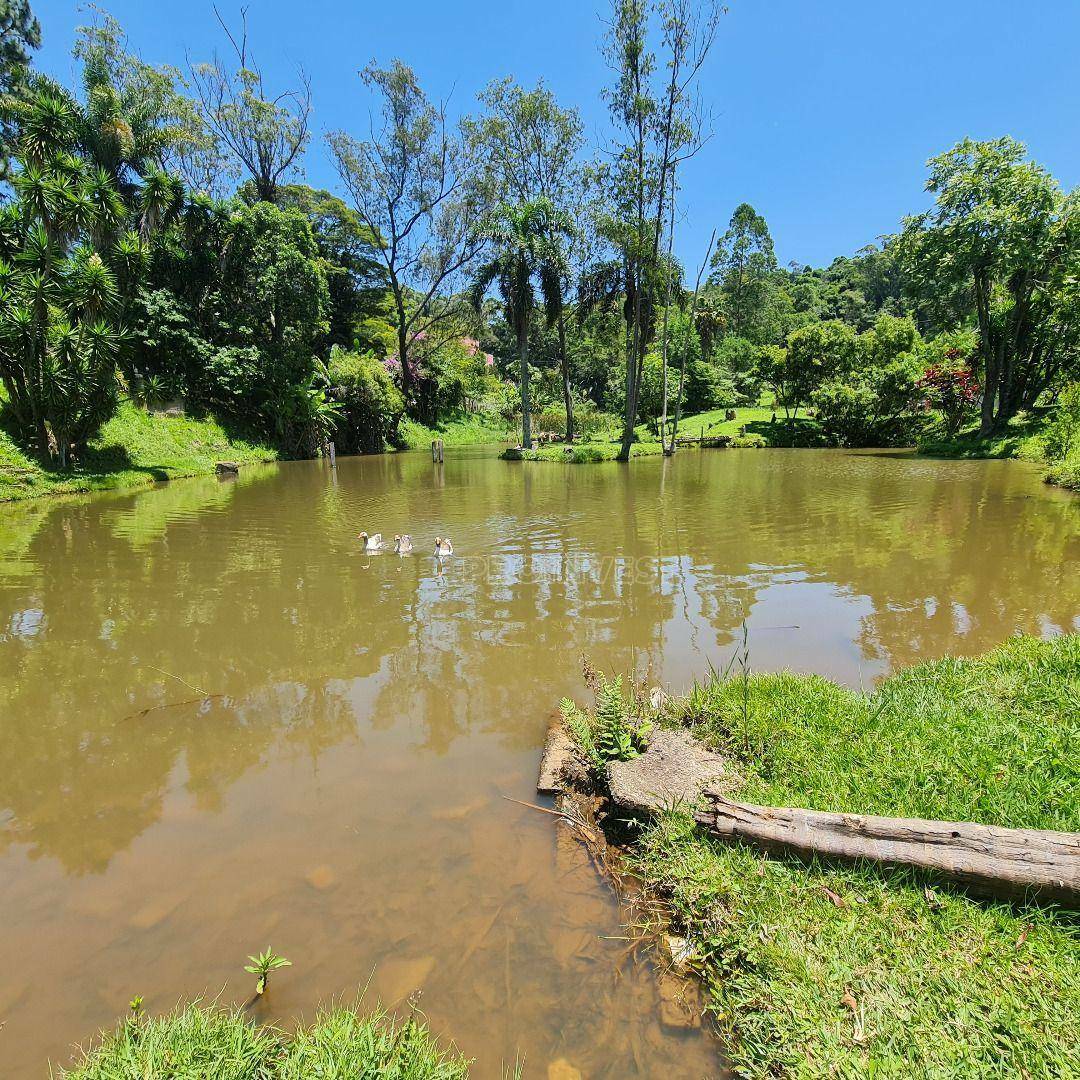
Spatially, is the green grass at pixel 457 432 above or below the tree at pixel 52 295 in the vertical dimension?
below

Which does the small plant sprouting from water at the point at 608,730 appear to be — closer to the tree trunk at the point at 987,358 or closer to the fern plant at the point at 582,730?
the fern plant at the point at 582,730

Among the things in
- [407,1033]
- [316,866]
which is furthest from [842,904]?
[316,866]

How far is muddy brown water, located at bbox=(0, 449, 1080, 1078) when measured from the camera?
7.18 ft

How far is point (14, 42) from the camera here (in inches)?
1081

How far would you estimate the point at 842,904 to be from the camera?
2293mm

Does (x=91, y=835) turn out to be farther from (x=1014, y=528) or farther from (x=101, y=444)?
(x=101, y=444)

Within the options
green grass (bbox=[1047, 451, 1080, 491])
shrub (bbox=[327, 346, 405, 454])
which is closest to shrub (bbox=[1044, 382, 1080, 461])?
green grass (bbox=[1047, 451, 1080, 491])

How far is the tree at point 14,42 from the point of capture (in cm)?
2583

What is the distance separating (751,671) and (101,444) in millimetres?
22577

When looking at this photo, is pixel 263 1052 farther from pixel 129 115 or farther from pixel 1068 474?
pixel 129 115

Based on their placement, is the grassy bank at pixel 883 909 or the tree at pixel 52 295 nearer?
the grassy bank at pixel 883 909

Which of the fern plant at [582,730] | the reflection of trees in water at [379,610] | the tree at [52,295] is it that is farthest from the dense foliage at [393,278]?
the fern plant at [582,730]

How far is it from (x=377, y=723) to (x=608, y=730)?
1.74 meters

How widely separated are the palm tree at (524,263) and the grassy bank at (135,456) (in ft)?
45.3
